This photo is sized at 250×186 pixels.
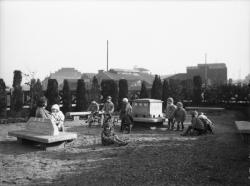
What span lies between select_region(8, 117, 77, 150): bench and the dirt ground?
0.30 meters

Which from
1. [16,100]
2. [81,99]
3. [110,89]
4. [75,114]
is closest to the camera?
[75,114]

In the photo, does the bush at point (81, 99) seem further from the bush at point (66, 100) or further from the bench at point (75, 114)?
the bench at point (75, 114)

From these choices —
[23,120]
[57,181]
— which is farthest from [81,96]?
[57,181]

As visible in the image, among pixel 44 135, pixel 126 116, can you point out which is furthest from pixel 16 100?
pixel 44 135

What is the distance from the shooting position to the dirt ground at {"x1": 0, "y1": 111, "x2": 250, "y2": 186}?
631 cm

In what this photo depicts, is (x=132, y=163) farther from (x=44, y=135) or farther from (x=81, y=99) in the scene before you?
(x=81, y=99)

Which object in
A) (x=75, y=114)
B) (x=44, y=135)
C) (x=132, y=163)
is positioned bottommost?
(x=132, y=163)

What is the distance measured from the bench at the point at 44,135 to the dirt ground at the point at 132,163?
30 centimetres

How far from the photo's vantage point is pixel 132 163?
766cm

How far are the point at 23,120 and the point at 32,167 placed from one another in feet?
34.1

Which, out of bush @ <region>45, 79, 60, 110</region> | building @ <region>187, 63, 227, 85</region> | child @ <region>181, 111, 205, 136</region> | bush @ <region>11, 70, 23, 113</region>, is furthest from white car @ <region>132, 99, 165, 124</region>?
building @ <region>187, 63, 227, 85</region>

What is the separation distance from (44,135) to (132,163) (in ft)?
11.0

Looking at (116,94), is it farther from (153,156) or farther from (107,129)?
(153,156)

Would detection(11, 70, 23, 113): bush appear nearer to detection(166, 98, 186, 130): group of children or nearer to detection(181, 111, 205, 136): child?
detection(166, 98, 186, 130): group of children
